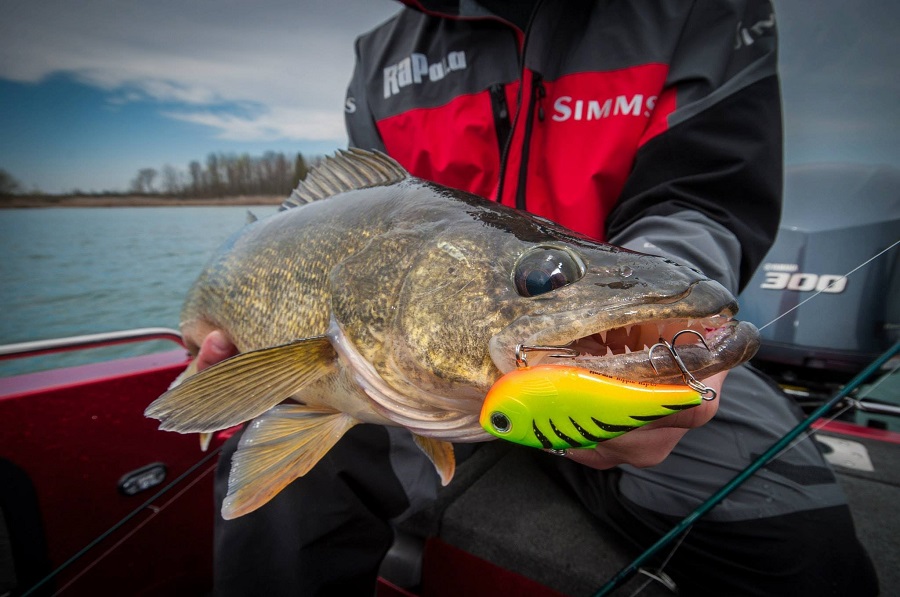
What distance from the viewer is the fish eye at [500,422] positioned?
0.69 metres

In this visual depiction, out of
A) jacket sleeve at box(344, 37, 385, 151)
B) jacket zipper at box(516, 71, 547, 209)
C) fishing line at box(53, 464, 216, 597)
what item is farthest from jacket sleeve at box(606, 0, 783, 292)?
fishing line at box(53, 464, 216, 597)

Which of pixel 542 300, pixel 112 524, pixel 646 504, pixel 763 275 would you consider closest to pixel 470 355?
pixel 542 300

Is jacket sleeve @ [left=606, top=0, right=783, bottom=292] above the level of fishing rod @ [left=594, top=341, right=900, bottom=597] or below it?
above

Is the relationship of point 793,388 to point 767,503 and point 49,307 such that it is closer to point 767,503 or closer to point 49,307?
point 767,503

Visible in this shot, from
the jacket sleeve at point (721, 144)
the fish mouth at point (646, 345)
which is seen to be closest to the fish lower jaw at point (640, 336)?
the fish mouth at point (646, 345)

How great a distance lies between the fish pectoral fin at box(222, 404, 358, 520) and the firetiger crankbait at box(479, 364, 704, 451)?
59 centimetres

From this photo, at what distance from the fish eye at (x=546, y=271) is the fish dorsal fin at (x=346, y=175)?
588mm

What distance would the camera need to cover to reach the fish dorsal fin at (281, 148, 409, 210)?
4.35ft

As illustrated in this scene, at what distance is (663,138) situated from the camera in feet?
5.75

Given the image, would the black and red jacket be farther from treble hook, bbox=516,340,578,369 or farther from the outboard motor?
treble hook, bbox=516,340,578,369

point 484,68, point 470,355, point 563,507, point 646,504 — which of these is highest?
point 484,68

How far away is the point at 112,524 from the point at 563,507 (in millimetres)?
1641

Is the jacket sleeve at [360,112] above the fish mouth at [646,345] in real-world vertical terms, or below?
above

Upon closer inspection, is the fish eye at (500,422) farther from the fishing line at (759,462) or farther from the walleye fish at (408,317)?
the fishing line at (759,462)
